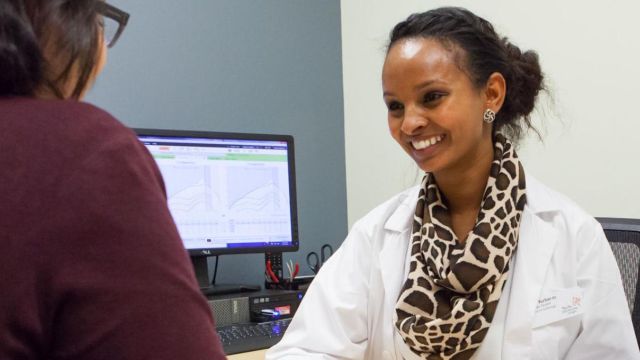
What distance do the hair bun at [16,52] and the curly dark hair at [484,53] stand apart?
3.40 ft

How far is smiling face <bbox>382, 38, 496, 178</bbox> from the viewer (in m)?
1.44

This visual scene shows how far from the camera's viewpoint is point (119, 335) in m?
0.52

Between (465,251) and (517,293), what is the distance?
128 mm

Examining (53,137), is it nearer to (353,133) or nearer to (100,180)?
(100,180)

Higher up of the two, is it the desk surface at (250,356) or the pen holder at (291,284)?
the pen holder at (291,284)

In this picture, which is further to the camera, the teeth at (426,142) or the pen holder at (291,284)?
the pen holder at (291,284)

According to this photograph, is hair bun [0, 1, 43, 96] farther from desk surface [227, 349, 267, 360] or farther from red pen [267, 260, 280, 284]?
red pen [267, 260, 280, 284]

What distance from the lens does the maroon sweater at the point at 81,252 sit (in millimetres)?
510

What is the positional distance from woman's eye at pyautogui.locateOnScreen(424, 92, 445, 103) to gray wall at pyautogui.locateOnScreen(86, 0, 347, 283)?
1.06 meters

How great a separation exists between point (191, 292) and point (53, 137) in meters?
0.16

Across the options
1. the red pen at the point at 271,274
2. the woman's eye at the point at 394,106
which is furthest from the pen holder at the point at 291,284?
the woman's eye at the point at 394,106

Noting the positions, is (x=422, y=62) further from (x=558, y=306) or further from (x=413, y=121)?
(x=558, y=306)

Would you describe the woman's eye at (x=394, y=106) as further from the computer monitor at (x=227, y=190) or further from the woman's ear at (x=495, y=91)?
the computer monitor at (x=227, y=190)

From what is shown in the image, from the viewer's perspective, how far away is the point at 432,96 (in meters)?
1.45
